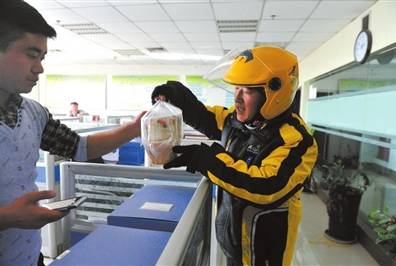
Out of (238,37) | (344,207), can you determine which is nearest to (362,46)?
(344,207)

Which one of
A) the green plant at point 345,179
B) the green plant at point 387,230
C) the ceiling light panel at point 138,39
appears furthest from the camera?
the ceiling light panel at point 138,39

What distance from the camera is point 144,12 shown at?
406cm

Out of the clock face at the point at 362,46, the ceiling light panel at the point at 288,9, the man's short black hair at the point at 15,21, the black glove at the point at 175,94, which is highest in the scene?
the ceiling light panel at the point at 288,9

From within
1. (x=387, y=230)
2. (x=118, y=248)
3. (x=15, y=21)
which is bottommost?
(x=387, y=230)

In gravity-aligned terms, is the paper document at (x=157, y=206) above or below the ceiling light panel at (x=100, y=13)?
below

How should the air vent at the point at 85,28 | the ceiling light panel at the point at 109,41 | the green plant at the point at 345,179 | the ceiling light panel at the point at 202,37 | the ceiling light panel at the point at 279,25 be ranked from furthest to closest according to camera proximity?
1. the ceiling light panel at the point at 109,41
2. the ceiling light panel at the point at 202,37
3. the air vent at the point at 85,28
4. the ceiling light panel at the point at 279,25
5. the green plant at the point at 345,179

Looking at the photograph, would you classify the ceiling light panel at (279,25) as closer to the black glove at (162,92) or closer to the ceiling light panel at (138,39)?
the ceiling light panel at (138,39)

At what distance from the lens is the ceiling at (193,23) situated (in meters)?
3.71

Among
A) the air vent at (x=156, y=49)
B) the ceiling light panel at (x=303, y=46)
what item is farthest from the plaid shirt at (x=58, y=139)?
the air vent at (x=156, y=49)

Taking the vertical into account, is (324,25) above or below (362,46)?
above

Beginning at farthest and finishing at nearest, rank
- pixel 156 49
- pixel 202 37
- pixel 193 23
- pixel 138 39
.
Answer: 1. pixel 156 49
2. pixel 138 39
3. pixel 202 37
4. pixel 193 23

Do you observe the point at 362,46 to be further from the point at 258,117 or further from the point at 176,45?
the point at 176,45

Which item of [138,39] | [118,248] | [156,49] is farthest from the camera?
[156,49]

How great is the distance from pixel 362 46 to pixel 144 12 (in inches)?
115
